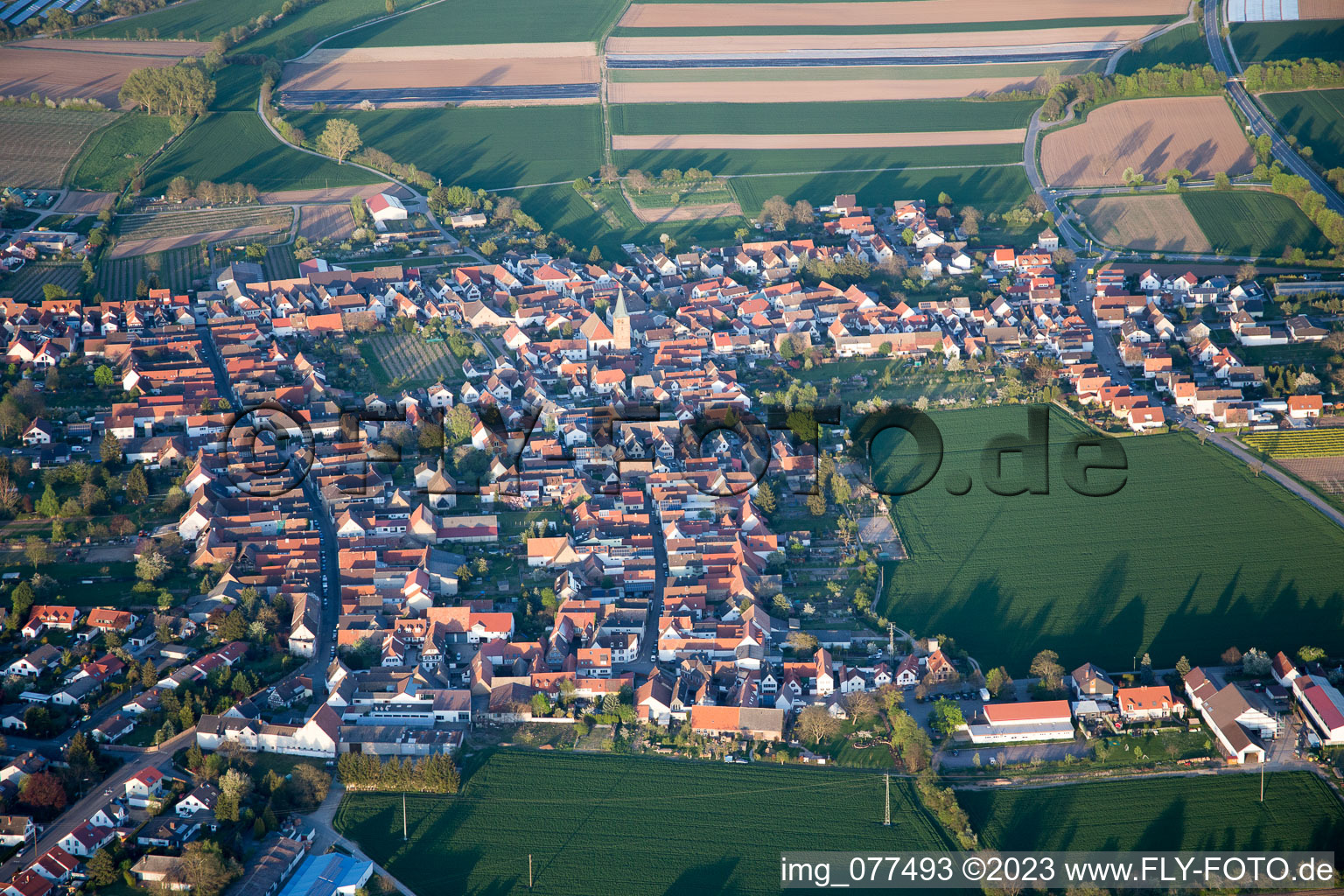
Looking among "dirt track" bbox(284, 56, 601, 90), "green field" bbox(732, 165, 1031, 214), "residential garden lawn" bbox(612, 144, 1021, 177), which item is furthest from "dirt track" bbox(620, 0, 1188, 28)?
"green field" bbox(732, 165, 1031, 214)

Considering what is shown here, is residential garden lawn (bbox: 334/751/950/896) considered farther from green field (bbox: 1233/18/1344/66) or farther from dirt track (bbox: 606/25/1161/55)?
green field (bbox: 1233/18/1344/66)

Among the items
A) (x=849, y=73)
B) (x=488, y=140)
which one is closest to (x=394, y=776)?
→ (x=488, y=140)

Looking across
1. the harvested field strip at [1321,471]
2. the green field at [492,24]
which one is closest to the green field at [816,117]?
the green field at [492,24]

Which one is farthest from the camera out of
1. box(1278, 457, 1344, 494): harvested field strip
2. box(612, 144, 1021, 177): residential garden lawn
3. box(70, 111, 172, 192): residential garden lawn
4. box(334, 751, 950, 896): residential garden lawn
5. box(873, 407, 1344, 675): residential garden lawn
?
box(612, 144, 1021, 177): residential garden lawn

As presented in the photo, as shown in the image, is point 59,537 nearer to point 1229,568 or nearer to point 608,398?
point 608,398

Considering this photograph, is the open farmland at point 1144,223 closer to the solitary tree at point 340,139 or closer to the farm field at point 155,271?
the solitary tree at point 340,139

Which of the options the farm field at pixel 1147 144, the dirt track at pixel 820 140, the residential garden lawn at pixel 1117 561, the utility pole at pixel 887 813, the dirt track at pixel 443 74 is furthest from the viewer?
the dirt track at pixel 443 74
